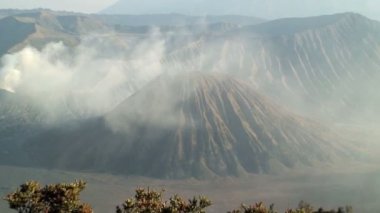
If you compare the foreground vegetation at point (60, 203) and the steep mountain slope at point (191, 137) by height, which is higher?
the steep mountain slope at point (191, 137)

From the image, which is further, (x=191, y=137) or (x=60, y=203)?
(x=191, y=137)

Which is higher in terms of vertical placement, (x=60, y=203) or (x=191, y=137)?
(x=191, y=137)

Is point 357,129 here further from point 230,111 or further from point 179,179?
point 179,179

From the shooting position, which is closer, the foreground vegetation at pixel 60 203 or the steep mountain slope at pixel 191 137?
the foreground vegetation at pixel 60 203

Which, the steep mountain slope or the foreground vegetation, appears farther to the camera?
the steep mountain slope

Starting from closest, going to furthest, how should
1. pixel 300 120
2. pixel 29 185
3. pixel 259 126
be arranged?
pixel 29 185 < pixel 259 126 < pixel 300 120

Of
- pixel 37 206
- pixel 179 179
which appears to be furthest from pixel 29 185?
pixel 179 179

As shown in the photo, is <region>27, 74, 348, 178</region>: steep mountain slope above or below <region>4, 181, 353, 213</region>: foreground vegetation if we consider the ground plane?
above

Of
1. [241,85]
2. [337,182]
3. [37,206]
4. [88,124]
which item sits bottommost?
[37,206]
